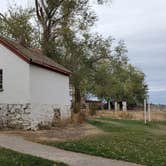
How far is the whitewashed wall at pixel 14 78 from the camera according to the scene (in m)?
28.3

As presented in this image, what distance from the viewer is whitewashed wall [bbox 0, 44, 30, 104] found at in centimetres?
2831

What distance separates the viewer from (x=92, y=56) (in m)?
51.6

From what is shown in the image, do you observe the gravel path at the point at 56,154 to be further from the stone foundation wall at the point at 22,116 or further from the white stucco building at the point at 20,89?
the white stucco building at the point at 20,89

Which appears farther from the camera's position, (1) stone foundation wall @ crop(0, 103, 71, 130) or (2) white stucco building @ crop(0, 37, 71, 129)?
(2) white stucco building @ crop(0, 37, 71, 129)

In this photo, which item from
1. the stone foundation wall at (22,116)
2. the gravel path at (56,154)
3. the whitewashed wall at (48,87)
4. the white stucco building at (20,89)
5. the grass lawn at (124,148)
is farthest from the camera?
the whitewashed wall at (48,87)

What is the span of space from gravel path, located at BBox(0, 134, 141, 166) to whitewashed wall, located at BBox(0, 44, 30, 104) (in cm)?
749

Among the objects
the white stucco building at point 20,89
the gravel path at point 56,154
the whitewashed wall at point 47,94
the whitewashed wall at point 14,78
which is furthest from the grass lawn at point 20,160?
the whitewashed wall at point 47,94

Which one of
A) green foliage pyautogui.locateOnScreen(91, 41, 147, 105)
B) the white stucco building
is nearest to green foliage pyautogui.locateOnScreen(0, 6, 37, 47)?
green foliage pyautogui.locateOnScreen(91, 41, 147, 105)

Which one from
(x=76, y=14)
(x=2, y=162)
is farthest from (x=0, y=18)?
(x=2, y=162)

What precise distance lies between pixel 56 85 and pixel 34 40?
18.6 meters

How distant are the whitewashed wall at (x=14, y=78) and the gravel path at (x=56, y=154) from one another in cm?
749

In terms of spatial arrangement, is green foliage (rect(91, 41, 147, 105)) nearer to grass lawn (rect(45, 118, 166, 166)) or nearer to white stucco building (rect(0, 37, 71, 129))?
white stucco building (rect(0, 37, 71, 129))

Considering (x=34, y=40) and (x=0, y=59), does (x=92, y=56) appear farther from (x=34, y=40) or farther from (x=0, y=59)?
(x=0, y=59)

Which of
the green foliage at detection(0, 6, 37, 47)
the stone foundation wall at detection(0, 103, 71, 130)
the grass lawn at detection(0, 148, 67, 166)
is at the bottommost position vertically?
the grass lawn at detection(0, 148, 67, 166)
